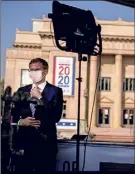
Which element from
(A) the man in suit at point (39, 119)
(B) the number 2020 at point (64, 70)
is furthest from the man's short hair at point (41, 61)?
(B) the number 2020 at point (64, 70)

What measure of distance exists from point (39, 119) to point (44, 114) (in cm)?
4

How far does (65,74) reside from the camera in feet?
7.09

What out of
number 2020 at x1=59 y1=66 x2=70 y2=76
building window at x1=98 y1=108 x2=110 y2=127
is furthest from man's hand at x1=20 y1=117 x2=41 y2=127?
building window at x1=98 y1=108 x2=110 y2=127

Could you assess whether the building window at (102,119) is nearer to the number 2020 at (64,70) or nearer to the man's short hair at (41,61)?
the number 2020 at (64,70)

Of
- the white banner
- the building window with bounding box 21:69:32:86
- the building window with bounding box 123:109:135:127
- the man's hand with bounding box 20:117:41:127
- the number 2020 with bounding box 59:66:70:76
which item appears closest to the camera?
the man's hand with bounding box 20:117:41:127

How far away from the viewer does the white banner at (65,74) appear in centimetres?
205

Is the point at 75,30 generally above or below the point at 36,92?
above

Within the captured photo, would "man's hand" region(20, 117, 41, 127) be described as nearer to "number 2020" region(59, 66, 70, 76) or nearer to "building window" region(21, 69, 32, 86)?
"building window" region(21, 69, 32, 86)

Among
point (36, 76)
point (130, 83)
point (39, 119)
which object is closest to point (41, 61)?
point (36, 76)

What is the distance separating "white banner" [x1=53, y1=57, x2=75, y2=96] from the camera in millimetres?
2046

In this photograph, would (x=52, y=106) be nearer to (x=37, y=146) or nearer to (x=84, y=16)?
(x=37, y=146)

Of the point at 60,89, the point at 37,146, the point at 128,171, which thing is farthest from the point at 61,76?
the point at 128,171

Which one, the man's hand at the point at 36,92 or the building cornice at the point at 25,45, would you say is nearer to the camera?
the man's hand at the point at 36,92

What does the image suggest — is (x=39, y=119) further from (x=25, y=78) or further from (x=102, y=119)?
(x=102, y=119)
